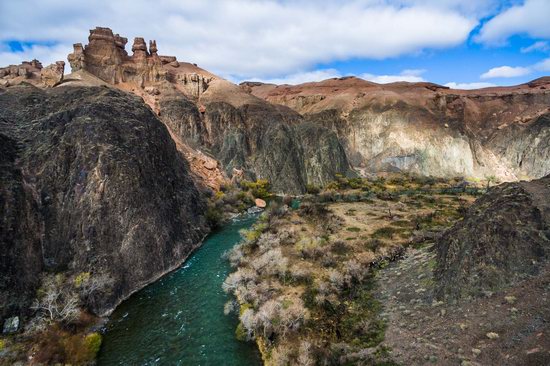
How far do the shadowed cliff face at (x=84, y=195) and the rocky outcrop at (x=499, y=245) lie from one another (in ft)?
100

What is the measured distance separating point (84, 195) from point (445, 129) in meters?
122

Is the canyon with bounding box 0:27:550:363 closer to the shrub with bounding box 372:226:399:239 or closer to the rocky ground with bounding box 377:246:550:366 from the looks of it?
the rocky ground with bounding box 377:246:550:366

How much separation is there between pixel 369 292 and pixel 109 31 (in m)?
112

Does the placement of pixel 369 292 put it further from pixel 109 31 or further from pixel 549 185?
pixel 109 31

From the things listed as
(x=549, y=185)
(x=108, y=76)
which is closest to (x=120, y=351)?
(x=549, y=185)

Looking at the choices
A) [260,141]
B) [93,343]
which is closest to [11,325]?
[93,343]

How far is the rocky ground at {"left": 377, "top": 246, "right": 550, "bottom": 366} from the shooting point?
Answer: 1684 cm

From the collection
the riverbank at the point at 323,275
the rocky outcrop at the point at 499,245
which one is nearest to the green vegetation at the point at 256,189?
the riverbank at the point at 323,275

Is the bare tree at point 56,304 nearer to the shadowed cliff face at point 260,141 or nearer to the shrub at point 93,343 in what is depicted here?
the shrub at point 93,343

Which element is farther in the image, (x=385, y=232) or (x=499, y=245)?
(x=385, y=232)

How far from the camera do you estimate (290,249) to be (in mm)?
44031

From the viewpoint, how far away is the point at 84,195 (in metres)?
38.0

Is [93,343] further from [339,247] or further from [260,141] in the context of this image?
[260,141]

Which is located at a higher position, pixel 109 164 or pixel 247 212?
pixel 109 164
